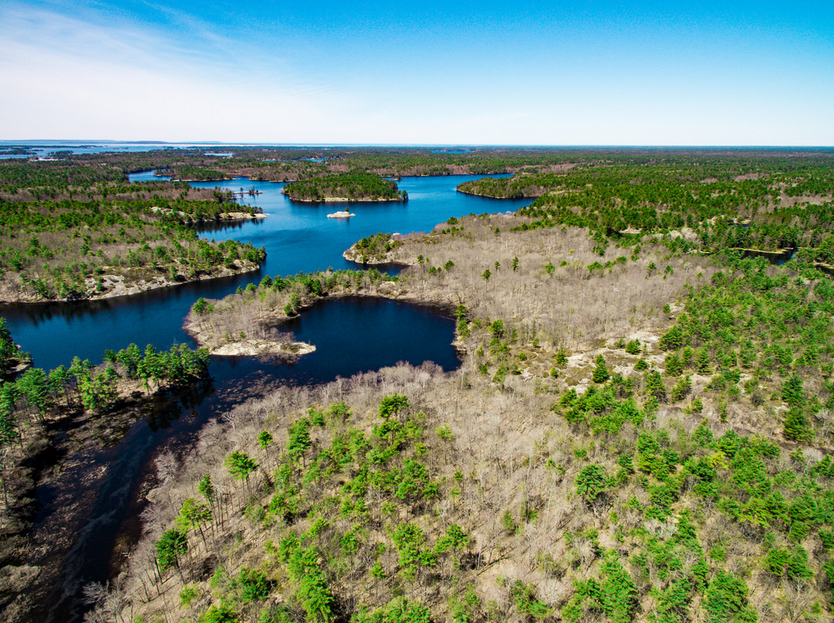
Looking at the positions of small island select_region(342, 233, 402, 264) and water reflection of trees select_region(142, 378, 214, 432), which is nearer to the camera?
water reflection of trees select_region(142, 378, 214, 432)

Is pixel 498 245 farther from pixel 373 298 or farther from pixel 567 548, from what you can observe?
pixel 567 548

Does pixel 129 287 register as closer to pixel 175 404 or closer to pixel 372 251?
pixel 175 404

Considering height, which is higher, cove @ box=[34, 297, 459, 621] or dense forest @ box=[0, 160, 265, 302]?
dense forest @ box=[0, 160, 265, 302]

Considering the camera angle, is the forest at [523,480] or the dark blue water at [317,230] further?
the dark blue water at [317,230]

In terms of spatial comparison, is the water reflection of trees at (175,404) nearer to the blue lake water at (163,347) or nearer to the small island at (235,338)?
the blue lake water at (163,347)

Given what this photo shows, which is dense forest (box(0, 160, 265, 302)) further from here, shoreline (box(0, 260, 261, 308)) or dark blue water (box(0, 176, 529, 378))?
dark blue water (box(0, 176, 529, 378))

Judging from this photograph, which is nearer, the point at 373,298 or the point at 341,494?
the point at 341,494

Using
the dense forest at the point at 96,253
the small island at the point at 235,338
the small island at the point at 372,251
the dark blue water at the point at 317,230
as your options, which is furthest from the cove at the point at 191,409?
the dense forest at the point at 96,253

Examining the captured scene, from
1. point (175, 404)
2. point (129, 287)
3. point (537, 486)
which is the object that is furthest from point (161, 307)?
point (537, 486)

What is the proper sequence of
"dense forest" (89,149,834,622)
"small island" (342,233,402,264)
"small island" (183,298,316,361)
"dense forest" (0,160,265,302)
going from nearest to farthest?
"dense forest" (89,149,834,622)
"small island" (183,298,316,361)
"dense forest" (0,160,265,302)
"small island" (342,233,402,264)

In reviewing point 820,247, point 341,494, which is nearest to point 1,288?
point 341,494

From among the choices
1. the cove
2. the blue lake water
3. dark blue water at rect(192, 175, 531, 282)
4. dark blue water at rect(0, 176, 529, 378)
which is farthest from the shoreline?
the cove
